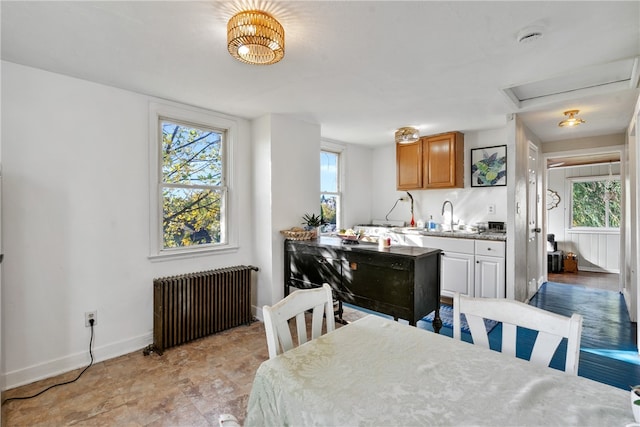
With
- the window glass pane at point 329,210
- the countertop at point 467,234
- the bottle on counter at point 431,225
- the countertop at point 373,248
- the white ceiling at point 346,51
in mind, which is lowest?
the countertop at point 373,248

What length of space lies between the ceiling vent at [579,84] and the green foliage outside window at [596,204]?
4.89 m

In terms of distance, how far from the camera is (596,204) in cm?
642

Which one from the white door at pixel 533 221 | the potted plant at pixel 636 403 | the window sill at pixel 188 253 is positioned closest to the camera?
the potted plant at pixel 636 403

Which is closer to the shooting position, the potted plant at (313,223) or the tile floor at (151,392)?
the tile floor at (151,392)

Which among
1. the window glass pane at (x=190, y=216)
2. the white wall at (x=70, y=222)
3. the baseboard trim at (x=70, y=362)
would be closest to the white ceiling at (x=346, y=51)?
the white wall at (x=70, y=222)

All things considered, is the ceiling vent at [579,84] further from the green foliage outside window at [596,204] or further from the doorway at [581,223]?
the green foliage outside window at [596,204]

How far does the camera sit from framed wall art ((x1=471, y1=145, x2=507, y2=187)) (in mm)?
4121

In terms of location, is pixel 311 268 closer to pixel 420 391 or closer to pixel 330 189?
pixel 330 189

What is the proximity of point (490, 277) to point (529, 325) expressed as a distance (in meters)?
2.56

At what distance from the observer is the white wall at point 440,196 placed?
421 centimetres

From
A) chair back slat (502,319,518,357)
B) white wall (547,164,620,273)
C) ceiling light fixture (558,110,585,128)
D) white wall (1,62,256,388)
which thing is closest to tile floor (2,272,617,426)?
white wall (1,62,256,388)

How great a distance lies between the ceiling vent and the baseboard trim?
3945 millimetres

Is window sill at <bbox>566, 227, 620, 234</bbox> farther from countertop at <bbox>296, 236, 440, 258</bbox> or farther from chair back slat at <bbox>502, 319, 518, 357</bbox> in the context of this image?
chair back slat at <bbox>502, 319, 518, 357</bbox>

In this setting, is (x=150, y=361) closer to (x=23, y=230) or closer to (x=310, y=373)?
(x=23, y=230)
